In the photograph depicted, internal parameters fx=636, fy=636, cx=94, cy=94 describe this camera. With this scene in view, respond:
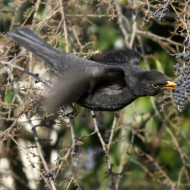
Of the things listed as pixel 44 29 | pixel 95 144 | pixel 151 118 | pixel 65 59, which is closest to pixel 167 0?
pixel 65 59

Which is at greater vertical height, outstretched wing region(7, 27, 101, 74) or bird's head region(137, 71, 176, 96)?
outstretched wing region(7, 27, 101, 74)

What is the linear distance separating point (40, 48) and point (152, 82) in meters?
0.65

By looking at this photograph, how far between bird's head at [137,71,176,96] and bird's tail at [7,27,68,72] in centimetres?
47

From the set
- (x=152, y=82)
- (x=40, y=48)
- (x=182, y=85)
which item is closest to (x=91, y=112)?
(x=152, y=82)

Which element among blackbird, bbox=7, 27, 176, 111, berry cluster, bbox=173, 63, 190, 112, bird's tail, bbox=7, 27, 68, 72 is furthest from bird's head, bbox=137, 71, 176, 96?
bird's tail, bbox=7, 27, 68, 72

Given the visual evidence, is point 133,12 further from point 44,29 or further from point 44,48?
point 44,48

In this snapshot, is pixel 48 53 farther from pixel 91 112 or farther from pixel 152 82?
pixel 152 82

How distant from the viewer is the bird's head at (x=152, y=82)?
350 cm

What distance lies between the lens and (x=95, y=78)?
10.8 feet

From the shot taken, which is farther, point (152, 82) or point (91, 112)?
point (91, 112)

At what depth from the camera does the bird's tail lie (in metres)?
3.39

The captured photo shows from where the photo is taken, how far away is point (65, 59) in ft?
11.1

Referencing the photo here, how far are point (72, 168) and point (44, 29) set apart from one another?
103cm

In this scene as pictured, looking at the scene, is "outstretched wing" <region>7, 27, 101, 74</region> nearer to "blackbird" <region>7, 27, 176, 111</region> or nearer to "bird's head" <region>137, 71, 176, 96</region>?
"blackbird" <region>7, 27, 176, 111</region>
